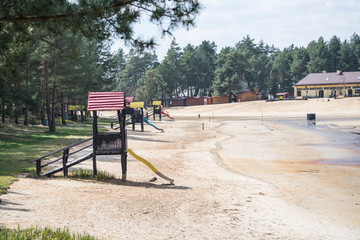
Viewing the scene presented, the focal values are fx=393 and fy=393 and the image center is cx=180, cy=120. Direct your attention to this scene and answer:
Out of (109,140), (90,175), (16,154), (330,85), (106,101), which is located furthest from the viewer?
(330,85)

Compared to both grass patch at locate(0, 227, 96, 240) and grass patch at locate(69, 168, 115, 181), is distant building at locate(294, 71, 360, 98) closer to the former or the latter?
grass patch at locate(69, 168, 115, 181)

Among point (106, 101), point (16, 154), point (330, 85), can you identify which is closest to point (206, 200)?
point (106, 101)

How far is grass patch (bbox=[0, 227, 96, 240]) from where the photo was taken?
775 centimetres

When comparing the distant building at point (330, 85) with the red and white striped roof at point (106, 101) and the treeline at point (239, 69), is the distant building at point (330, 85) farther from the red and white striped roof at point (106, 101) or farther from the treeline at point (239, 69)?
the red and white striped roof at point (106, 101)

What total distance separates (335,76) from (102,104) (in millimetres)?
100314

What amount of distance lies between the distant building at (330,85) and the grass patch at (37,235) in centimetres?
9971

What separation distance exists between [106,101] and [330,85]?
320 feet

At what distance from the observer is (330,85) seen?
10394cm

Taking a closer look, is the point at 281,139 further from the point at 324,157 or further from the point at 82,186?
the point at 82,186

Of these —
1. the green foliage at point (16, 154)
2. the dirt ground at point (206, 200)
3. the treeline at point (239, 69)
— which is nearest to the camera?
the dirt ground at point (206, 200)

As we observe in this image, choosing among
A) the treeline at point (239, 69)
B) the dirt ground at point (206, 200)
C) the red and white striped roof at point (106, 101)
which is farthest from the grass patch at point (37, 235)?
the treeline at point (239, 69)

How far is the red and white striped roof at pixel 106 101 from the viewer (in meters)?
16.5

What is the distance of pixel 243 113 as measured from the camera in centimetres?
9175

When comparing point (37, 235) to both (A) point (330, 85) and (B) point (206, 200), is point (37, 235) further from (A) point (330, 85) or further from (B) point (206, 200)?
(A) point (330, 85)
